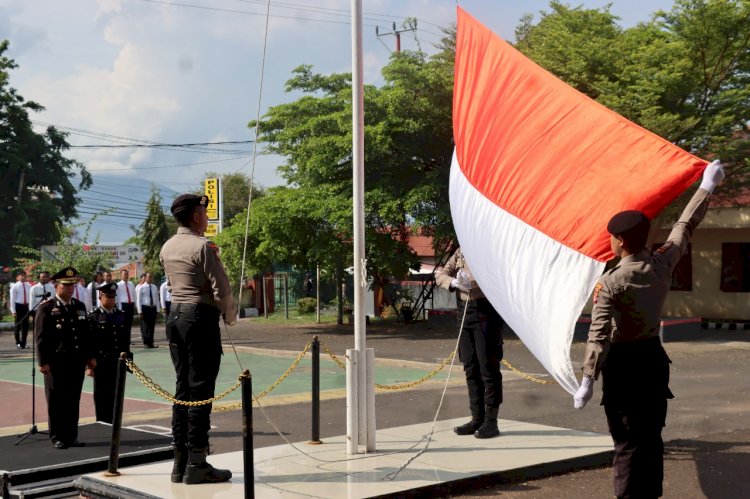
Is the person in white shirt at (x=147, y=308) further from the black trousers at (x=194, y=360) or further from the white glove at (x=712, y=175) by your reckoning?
the white glove at (x=712, y=175)

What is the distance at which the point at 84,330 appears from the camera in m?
9.79

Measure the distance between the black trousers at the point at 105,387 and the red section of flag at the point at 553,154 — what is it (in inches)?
201

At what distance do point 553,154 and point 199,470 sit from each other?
364cm

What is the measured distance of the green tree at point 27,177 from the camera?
2157 inches

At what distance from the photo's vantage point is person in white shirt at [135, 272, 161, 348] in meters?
25.6

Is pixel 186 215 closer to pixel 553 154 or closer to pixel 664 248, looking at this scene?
pixel 553 154

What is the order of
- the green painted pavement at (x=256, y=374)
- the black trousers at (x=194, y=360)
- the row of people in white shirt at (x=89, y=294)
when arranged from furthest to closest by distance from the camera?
the row of people in white shirt at (x=89, y=294), the green painted pavement at (x=256, y=374), the black trousers at (x=194, y=360)

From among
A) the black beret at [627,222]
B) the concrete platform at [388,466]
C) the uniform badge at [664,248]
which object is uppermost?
the black beret at [627,222]

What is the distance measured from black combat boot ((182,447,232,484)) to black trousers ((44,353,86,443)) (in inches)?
87.7

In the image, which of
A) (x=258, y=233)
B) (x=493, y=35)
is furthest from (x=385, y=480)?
(x=258, y=233)

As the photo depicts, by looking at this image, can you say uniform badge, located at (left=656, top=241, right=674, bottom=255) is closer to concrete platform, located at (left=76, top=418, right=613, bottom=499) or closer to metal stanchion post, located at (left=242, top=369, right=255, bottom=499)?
concrete platform, located at (left=76, top=418, right=613, bottom=499)

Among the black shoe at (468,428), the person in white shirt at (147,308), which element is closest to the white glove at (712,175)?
the black shoe at (468,428)

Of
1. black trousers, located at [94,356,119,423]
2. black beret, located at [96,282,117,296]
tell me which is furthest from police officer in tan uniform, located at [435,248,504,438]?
black beret, located at [96,282,117,296]

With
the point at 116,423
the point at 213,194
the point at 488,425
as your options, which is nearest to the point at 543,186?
the point at 488,425
